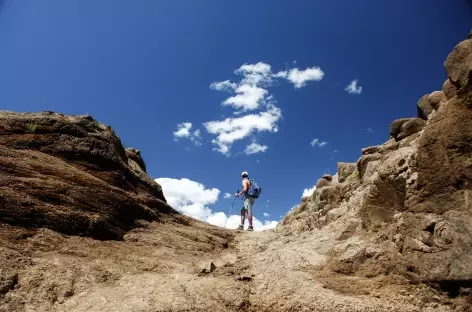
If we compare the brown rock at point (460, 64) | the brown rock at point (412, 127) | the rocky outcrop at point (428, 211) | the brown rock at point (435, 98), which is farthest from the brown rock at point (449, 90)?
the brown rock at point (412, 127)

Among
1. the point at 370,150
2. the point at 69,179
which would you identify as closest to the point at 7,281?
the point at 69,179

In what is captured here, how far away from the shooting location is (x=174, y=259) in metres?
13.8

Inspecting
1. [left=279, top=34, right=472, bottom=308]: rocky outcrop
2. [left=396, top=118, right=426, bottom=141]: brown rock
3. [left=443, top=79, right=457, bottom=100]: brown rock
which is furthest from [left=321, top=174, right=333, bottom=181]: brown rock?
[left=443, top=79, right=457, bottom=100]: brown rock

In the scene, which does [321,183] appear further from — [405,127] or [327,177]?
[405,127]

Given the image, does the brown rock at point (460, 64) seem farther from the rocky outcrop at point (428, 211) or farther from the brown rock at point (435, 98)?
the brown rock at point (435, 98)

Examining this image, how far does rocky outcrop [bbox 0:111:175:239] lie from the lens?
12.8 m

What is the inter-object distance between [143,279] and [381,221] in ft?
24.6

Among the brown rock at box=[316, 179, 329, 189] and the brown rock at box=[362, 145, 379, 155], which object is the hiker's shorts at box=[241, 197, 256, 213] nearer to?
the brown rock at box=[316, 179, 329, 189]

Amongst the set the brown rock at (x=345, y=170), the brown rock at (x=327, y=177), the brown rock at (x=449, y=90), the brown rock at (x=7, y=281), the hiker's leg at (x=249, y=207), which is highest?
the brown rock at (x=327, y=177)

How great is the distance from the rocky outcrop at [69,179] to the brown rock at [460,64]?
12386mm

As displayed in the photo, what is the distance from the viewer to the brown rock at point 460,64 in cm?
1125

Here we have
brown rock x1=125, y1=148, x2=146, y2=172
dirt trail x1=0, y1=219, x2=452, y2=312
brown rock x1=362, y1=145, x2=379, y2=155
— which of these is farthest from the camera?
brown rock x1=125, y1=148, x2=146, y2=172

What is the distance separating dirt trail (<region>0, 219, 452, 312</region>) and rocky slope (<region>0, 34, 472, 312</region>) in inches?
1.3

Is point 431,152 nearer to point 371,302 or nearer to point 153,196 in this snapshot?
point 371,302
